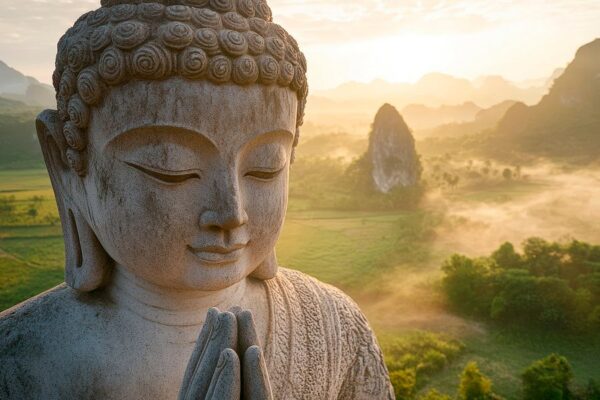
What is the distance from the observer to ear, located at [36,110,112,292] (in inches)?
88.7

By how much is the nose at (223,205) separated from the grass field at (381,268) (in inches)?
442

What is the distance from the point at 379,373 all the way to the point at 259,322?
0.80 m

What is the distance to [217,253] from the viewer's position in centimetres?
206

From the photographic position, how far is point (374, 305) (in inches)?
660

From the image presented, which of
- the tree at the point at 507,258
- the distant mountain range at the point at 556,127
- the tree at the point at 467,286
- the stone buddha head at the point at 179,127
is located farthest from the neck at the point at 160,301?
the distant mountain range at the point at 556,127

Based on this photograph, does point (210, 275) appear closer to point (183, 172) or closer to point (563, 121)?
point (183, 172)

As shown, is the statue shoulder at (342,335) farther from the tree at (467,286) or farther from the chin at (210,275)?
the tree at (467,286)

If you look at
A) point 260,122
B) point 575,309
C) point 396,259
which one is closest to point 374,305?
point 396,259

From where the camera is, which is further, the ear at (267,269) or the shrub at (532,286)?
the shrub at (532,286)

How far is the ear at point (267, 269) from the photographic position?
2.62m

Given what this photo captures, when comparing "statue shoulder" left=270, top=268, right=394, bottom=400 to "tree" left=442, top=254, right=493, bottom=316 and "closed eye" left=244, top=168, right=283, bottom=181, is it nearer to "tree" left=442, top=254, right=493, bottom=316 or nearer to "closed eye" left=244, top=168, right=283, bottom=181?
"closed eye" left=244, top=168, right=283, bottom=181

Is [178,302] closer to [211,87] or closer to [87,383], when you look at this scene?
[87,383]

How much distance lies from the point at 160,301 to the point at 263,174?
731 mm

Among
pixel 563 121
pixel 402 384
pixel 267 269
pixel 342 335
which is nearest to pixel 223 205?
pixel 267 269
